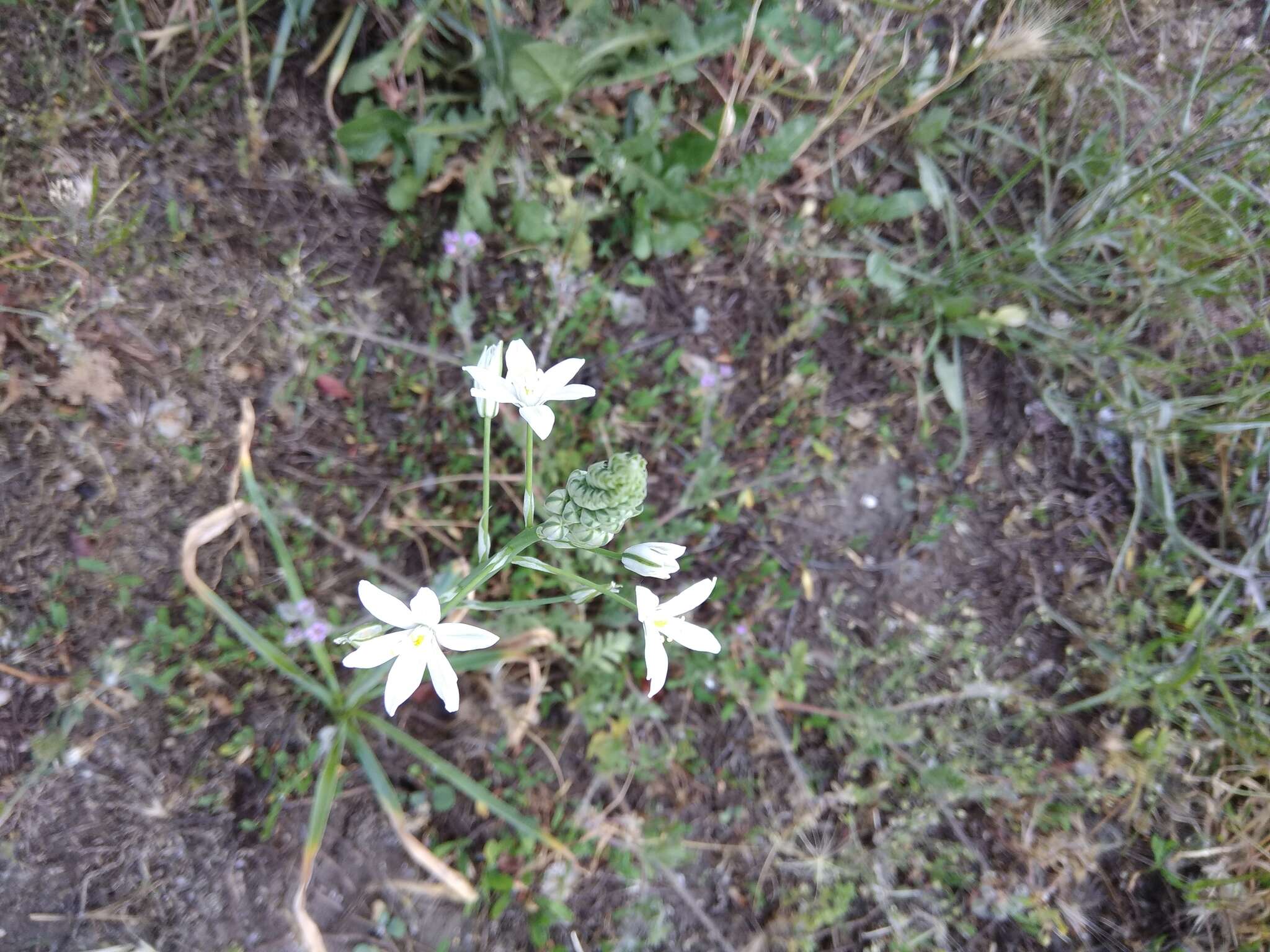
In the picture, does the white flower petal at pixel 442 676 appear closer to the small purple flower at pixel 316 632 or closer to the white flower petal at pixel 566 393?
the white flower petal at pixel 566 393

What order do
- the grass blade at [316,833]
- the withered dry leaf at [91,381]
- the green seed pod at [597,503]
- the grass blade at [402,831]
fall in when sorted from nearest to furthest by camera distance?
the green seed pod at [597,503] < the grass blade at [316,833] < the grass blade at [402,831] < the withered dry leaf at [91,381]

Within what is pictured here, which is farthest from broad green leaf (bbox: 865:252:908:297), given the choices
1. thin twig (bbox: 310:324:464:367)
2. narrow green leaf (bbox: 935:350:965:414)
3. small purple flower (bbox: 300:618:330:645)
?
small purple flower (bbox: 300:618:330:645)

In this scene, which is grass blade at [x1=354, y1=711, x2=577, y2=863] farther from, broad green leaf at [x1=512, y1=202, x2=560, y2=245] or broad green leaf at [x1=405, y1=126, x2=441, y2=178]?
broad green leaf at [x1=405, y1=126, x2=441, y2=178]

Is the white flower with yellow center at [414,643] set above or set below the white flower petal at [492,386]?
below

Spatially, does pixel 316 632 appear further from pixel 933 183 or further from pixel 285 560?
pixel 933 183

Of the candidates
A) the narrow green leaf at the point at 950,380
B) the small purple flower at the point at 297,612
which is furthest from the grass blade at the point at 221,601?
the narrow green leaf at the point at 950,380

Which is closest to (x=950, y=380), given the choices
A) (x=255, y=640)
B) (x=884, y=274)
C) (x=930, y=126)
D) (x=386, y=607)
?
(x=884, y=274)

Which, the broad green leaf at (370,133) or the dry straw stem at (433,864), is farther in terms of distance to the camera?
the broad green leaf at (370,133)
